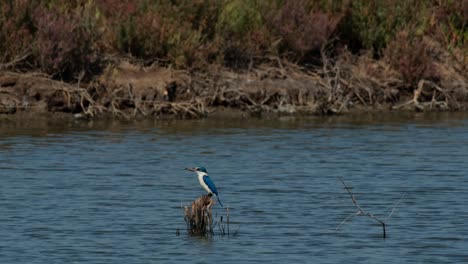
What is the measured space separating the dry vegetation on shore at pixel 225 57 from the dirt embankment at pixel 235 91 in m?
0.02

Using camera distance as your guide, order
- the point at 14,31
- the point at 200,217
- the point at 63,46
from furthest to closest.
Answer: the point at 14,31 → the point at 63,46 → the point at 200,217

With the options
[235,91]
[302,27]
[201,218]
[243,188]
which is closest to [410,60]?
[302,27]

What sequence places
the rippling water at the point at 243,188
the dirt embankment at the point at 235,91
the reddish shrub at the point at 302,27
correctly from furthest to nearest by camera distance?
the reddish shrub at the point at 302,27 → the dirt embankment at the point at 235,91 → the rippling water at the point at 243,188

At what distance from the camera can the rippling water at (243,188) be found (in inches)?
487

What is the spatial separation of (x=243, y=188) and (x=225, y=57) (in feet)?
28.0

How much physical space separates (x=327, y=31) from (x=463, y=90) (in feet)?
9.83

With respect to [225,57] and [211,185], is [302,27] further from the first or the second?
[211,185]

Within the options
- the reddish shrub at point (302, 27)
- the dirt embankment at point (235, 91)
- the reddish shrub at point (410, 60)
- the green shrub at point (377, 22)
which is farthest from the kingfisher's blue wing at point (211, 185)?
the green shrub at point (377, 22)

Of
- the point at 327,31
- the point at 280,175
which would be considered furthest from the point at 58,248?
the point at 327,31

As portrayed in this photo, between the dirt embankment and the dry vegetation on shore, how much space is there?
2 centimetres

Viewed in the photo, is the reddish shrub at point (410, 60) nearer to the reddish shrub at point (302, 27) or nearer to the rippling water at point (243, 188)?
the rippling water at point (243, 188)

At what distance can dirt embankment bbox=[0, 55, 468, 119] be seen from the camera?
22.4 m

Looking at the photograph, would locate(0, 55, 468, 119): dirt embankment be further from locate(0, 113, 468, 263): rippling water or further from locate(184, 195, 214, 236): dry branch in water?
locate(184, 195, 214, 236): dry branch in water

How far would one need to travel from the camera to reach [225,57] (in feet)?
80.7
